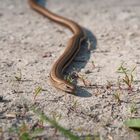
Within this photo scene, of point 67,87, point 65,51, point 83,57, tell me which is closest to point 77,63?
point 83,57

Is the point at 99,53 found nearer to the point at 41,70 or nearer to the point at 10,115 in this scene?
the point at 41,70

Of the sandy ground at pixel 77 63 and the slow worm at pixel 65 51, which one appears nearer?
the sandy ground at pixel 77 63

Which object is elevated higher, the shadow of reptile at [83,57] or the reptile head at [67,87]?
the shadow of reptile at [83,57]


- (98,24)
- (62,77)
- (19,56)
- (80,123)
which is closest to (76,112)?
(80,123)

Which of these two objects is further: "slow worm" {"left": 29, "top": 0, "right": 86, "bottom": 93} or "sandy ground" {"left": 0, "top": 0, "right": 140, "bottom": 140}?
"slow worm" {"left": 29, "top": 0, "right": 86, "bottom": 93}

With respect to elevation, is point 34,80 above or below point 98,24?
below
